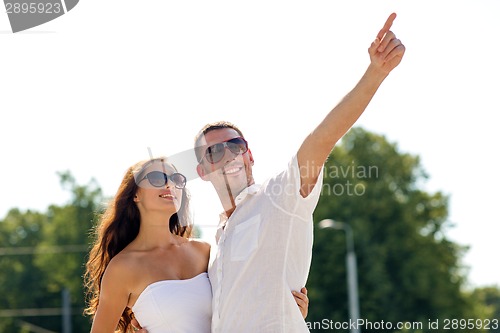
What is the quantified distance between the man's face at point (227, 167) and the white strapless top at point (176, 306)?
640 millimetres

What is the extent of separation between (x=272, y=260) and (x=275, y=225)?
17cm

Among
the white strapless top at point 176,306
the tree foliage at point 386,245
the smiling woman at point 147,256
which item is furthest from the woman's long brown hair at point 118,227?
the tree foliage at point 386,245

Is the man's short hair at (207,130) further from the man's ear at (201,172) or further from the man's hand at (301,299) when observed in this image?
the man's hand at (301,299)

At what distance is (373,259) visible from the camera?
34.0m

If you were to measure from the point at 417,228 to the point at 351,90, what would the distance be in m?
32.4

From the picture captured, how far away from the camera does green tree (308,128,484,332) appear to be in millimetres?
33844

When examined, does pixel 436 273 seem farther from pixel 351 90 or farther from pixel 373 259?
pixel 351 90

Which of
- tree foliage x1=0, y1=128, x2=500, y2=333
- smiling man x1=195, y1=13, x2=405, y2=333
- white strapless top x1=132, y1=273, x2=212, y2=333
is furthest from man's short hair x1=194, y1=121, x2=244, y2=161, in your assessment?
tree foliage x1=0, y1=128, x2=500, y2=333

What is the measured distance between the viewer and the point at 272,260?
3.77m

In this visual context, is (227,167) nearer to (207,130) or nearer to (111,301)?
(207,130)

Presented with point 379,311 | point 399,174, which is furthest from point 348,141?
point 379,311

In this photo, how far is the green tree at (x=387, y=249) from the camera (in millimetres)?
33844

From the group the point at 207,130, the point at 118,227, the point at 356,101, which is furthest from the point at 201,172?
the point at 356,101

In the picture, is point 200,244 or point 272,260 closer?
point 272,260
